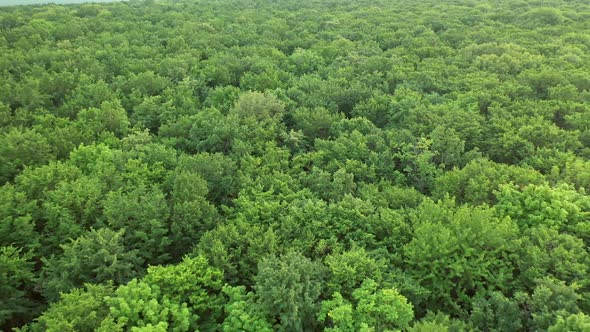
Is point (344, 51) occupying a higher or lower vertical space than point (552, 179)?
higher

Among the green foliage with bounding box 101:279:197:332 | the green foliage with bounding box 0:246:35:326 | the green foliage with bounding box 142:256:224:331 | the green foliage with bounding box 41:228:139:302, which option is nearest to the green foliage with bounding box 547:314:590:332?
the green foliage with bounding box 142:256:224:331

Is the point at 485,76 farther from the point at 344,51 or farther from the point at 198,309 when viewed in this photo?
the point at 198,309

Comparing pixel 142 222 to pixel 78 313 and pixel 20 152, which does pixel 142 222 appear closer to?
pixel 78 313

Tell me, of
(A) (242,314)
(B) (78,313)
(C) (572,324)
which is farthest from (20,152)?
(C) (572,324)

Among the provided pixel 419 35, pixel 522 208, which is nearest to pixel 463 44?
pixel 419 35

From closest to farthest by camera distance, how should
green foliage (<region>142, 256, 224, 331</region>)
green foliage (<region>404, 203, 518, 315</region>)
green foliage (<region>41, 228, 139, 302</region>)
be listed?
green foliage (<region>142, 256, 224, 331</region>) → green foliage (<region>41, 228, 139, 302</region>) → green foliage (<region>404, 203, 518, 315</region>)

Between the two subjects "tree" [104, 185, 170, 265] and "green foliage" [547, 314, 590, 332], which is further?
"tree" [104, 185, 170, 265]

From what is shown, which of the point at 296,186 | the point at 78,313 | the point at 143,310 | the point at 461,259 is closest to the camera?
Answer: the point at 78,313

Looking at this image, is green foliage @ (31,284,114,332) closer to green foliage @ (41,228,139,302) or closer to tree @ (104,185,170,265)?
green foliage @ (41,228,139,302)
